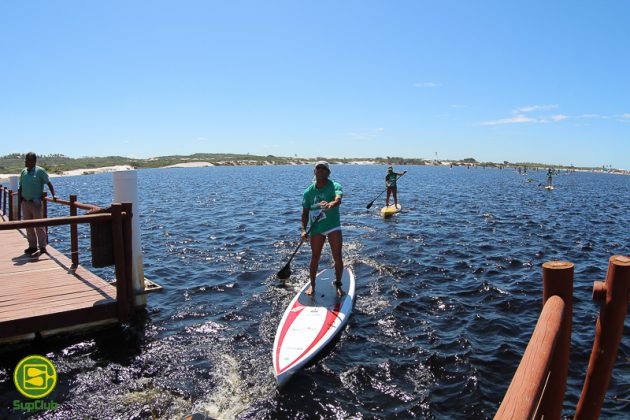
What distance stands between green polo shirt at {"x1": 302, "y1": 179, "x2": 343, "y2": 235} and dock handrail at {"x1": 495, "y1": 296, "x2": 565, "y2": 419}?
19.9 ft

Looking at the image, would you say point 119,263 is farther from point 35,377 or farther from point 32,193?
point 32,193

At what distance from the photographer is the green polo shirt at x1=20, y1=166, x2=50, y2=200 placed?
10.6 m

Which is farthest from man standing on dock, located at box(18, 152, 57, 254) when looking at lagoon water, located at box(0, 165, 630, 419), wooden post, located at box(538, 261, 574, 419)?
wooden post, located at box(538, 261, 574, 419)

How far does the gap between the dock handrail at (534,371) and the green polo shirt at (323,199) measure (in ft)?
19.9

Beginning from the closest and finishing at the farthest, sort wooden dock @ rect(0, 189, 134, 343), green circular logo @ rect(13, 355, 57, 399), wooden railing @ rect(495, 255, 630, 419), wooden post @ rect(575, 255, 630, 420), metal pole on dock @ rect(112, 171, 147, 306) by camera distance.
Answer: wooden railing @ rect(495, 255, 630, 419), wooden post @ rect(575, 255, 630, 420), green circular logo @ rect(13, 355, 57, 399), wooden dock @ rect(0, 189, 134, 343), metal pole on dock @ rect(112, 171, 147, 306)

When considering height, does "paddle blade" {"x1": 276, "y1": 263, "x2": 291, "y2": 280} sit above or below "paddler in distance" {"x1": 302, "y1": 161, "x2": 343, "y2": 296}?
below

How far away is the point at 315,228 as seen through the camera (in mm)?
8828

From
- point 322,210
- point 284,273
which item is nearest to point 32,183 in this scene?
point 284,273

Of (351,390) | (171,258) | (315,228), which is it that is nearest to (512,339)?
(351,390)

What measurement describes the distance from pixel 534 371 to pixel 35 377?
747cm

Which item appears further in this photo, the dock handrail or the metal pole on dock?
the metal pole on dock

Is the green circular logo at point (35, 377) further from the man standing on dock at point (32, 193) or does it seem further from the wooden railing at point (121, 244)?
the man standing on dock at point (32, 193)

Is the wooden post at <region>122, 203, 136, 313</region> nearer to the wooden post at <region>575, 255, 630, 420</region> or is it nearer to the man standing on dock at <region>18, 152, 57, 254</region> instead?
the man standing on dock at <region>18, 152, 57, 254</region>

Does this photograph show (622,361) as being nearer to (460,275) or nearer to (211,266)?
(460,275)
